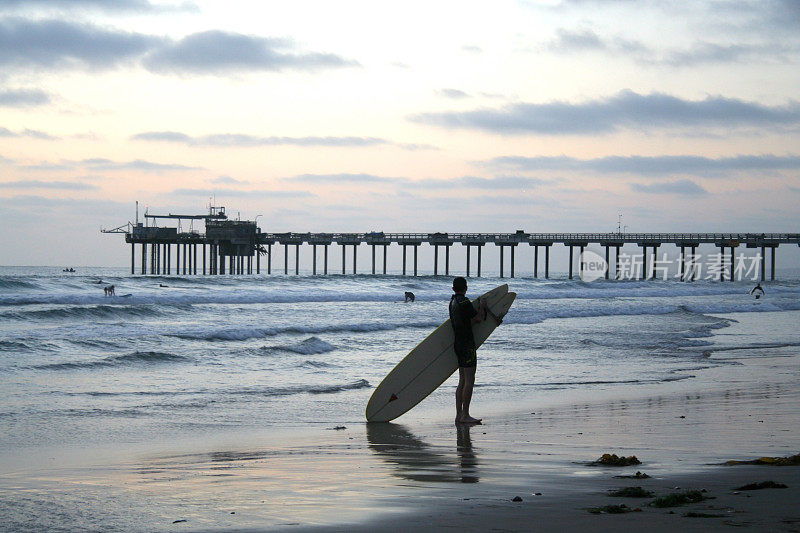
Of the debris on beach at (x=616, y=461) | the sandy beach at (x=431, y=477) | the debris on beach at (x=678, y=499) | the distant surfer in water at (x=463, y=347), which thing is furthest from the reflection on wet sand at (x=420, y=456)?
the debris on beach at (x=678, y=499)

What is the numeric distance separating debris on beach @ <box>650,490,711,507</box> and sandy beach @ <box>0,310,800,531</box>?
57 mm

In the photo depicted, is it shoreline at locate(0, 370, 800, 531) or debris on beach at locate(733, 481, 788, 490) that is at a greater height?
debris on beach at locate(733, 481, 788, 490)

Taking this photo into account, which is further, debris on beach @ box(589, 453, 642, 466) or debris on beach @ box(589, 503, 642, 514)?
debris on beach @ box(589, 453, 642, 466)

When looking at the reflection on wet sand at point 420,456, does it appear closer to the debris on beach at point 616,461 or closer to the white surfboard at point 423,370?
the white surfboard at point 423,370

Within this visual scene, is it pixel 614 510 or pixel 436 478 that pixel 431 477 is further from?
pixel 614 510

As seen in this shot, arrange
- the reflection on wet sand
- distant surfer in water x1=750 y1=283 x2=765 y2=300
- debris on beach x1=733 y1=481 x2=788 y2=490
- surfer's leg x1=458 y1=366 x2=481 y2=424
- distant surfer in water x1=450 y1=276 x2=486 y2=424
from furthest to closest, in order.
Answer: distant surfer in water x1=750 y1=283 x2=765 y2=300, distant surfer in water x1=450 y1=276 x2=486 y2=424, surfer's leg x1=458 y1=366 x2=481 y2=424, the reflection on wet sand, debris on beach x1=733 y1=481 x2=788 y2=490

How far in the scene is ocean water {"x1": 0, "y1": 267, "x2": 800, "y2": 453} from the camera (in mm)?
9133

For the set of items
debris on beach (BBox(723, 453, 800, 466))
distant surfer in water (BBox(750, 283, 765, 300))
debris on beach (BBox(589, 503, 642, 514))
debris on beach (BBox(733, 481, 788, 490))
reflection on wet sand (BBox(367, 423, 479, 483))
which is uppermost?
debris on beach (BBox(589, 503, 642, 514))

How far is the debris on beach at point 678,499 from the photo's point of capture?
4.61 m

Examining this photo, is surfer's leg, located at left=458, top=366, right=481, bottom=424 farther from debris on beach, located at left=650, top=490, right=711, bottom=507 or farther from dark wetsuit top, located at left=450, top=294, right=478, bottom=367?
debris on beach, located at left=650, top=490, right=711, bottom=507

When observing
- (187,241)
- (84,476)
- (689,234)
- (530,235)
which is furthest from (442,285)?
(84,476)

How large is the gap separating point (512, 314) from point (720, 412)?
20576 mm

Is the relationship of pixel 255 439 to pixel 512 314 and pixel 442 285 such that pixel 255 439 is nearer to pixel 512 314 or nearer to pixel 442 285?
pixel 512 314

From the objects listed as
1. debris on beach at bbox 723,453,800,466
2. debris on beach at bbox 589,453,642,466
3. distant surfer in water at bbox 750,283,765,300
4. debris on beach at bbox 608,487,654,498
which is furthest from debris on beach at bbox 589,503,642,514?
distant surfer in water at bbox 750,283,765,300
